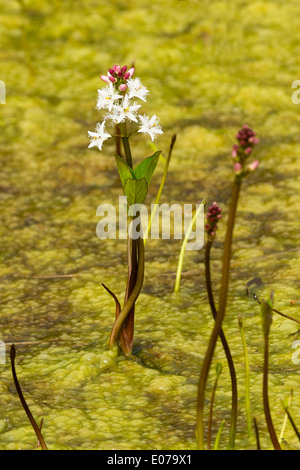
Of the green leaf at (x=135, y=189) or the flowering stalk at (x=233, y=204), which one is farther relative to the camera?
the green leaf at (x=135, y=189)

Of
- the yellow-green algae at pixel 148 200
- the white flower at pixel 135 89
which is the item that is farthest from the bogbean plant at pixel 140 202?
the yellow-green algae at pixel 148 200

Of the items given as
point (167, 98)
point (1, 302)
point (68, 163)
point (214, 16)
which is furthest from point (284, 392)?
point (214, 16)

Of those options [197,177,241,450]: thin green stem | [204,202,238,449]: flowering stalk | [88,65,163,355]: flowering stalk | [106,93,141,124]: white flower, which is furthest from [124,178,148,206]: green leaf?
[197,177,241,450]: thin green stem

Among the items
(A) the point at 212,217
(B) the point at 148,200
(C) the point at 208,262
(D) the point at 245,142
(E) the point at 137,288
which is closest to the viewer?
(D) the point at 245,142

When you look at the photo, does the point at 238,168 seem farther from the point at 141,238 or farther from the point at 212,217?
the point at 141,238

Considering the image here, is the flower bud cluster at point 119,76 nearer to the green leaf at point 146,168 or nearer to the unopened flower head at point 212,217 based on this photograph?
the green leaf at point 146,168

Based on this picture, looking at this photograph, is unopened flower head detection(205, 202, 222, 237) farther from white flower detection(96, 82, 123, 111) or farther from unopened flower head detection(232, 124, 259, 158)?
white flower detection(96, 82, 123, 111)

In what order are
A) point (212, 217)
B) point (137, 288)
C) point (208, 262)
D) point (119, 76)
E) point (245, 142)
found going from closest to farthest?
1. point (245, 142)
2. point (212, 217)
3. point (208, 262)
4. point (119, 76)
5. point (137, 288)

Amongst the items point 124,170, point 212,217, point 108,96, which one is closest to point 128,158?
point 124,170

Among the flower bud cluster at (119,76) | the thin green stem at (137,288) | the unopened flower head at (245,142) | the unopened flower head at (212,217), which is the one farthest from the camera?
the thin green stem at (137,288)
